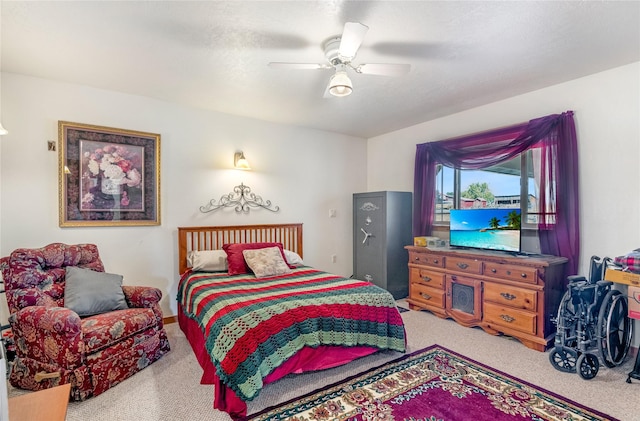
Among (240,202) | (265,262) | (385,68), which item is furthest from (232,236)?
(385,68)

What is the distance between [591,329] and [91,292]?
422 cm

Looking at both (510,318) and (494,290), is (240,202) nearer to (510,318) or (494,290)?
(494,290)

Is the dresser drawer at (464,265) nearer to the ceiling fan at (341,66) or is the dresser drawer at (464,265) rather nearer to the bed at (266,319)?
the bed at (266,319)

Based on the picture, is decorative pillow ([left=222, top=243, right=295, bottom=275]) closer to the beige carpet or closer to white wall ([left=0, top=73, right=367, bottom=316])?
white wall ([left=0, top=73, right=367, bottom=316])

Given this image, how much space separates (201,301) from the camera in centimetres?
272

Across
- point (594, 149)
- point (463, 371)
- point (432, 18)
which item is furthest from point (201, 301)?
point (594, 149)

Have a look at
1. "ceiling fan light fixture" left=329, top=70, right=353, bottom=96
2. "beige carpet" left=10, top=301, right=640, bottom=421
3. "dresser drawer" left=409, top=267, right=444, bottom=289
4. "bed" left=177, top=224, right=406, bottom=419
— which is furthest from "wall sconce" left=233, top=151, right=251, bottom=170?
"dresser drawer" left=409, top=267, right=444, bottom=289

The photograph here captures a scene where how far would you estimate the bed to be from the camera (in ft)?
6.89

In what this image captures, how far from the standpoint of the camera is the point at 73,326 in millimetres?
2184

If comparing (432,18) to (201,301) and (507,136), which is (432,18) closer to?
(507,136)

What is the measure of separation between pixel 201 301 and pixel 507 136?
374cm

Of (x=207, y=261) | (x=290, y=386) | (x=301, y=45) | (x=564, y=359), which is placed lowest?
(x=290, y=386)

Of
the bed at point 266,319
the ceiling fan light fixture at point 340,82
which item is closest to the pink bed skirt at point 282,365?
the bed at point 266,319

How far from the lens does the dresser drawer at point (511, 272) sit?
305 centimetres
